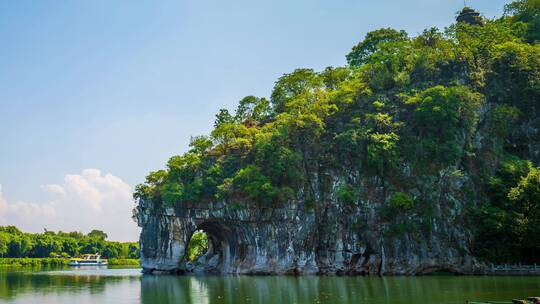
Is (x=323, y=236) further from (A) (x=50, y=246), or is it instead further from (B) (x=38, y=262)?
(A) (x=50, y=246)

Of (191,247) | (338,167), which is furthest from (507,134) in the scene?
(191,247)

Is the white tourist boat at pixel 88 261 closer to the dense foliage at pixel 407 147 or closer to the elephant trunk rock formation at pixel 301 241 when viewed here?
the elephant trunk rock formation at pixel 301 241

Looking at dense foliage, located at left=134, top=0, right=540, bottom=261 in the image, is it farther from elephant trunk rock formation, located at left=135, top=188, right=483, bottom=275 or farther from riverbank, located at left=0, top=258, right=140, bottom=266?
riverbank, located at left=0, top=258, right=140, bottom=266

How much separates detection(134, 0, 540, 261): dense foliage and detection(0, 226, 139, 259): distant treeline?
5601cm

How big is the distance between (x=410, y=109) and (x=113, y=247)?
87634 millimetres

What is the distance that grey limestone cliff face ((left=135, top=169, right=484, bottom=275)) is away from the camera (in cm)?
3897

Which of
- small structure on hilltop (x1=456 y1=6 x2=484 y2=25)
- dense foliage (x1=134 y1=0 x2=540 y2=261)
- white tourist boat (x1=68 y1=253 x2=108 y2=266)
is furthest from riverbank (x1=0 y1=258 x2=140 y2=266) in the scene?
small structure on hilltop (x1=456 y1=6 x2=484 y2=25)

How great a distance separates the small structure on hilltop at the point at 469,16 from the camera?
212 ft

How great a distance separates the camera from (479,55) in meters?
47.1

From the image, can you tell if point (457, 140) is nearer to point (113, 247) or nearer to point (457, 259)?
point (457, 259)

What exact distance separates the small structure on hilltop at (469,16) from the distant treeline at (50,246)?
81493 mm

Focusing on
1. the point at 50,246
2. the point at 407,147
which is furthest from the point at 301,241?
the point at 50,246

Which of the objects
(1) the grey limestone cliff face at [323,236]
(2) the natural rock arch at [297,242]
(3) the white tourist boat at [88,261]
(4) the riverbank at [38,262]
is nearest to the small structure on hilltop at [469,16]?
(1) the grey limestone cliff face at [323,236]

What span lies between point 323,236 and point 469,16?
40068mm
